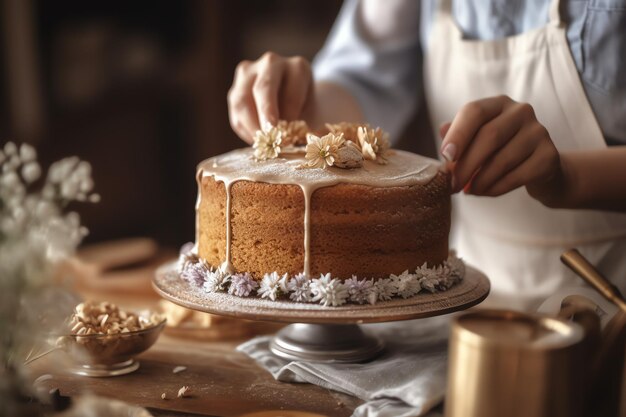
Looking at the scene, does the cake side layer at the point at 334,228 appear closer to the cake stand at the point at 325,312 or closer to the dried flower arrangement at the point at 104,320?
the cake stand at the point at 325,312

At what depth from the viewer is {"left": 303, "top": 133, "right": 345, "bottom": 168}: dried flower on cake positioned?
1252mm

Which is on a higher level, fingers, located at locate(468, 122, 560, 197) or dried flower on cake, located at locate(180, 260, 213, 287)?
fingers, located at locate(468, 122, 560, 197)

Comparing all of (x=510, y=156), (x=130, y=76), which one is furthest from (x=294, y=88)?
(x=130, y=76)

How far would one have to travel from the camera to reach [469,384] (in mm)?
854

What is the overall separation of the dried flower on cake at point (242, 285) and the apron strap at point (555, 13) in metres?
0.78

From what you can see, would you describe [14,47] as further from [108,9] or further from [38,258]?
[38,258]

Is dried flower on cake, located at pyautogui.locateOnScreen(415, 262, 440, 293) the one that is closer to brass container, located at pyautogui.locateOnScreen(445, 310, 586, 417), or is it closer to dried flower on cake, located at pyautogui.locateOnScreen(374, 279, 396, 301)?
→ dried flower on cake, located at pyautogui.locateOnScreen(374, 279, 396, 301)

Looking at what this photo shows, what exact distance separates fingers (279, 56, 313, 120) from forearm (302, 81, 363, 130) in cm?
8

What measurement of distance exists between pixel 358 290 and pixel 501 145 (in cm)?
32

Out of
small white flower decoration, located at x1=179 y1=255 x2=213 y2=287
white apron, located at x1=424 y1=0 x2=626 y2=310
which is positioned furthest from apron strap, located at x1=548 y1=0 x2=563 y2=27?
small white flower decoration, located at x1=179 y1=255 x2=213 y2=287

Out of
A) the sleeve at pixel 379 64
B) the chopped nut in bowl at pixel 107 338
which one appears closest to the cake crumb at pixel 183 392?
the chopped nut in bowl at pixel 107 338

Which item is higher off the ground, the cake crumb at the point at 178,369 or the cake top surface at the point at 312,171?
the cake top surface at the point at 312,171

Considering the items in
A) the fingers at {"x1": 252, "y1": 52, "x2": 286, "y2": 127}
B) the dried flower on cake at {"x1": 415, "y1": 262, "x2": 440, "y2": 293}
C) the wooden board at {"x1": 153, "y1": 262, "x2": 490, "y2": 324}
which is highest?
the fingers at {"x1": 252, "y1": 52, "x2": 286, "y2": 127}

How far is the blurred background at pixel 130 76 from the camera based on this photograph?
3340 mm
